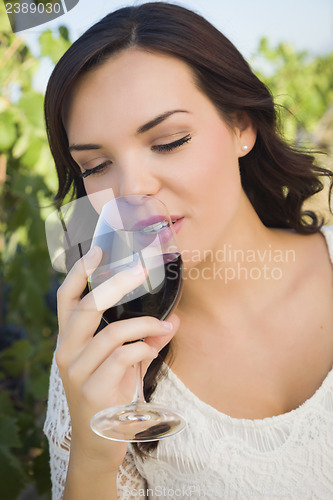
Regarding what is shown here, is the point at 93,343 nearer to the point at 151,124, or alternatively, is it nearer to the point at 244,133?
the point at 151,124

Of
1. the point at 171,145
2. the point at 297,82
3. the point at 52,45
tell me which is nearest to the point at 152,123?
the point at 171,145

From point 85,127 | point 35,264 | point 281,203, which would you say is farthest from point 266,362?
point 35,264

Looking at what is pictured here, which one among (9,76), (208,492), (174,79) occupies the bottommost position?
(208,492)

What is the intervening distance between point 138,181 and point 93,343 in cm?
63

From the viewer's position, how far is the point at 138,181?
1.83 meters

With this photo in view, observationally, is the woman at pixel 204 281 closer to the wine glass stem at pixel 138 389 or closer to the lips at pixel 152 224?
the wine glass stem at pixel 138 389

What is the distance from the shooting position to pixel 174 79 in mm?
1992

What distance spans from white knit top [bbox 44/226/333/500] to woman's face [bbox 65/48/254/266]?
0.68 m

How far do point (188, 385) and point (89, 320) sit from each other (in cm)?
89

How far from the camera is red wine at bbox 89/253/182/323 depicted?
4.68ft

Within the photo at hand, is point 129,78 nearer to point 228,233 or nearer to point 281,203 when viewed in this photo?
point 228,233

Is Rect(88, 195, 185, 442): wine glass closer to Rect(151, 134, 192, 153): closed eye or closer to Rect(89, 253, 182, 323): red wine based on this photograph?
Rect(89, 253, 182, 323): red wine

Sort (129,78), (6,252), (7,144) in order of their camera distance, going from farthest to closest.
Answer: (6,252)
(7,144)
(129,78)

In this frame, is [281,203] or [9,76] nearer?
[281,203]
